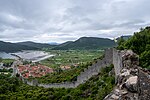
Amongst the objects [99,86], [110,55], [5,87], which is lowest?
[5,87]

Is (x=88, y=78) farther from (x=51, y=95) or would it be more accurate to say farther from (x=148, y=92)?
(x=148, y=92)

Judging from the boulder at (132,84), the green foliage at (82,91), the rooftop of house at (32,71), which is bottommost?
the rooftop of house at (32,71)

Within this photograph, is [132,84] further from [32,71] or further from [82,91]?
[32,71]

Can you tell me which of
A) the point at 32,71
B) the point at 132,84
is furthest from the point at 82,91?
the point at 32,71

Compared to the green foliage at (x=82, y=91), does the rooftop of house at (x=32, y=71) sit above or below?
below

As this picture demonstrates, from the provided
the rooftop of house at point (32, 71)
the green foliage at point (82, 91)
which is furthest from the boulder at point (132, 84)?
the rooftop of house at point (32, 71)

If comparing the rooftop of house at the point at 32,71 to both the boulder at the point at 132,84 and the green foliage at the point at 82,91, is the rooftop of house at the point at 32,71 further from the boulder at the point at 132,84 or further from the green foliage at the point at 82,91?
the boulder at the point at 132,84

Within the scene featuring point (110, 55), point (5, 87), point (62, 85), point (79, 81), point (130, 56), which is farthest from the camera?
point (5, 87)

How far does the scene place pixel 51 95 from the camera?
31.0 metres

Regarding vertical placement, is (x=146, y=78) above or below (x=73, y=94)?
above

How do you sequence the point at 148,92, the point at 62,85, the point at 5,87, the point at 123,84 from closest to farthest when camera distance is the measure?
the point at 148,92 → the point at 123,84 → the point at 62,85 → the point at 5,87

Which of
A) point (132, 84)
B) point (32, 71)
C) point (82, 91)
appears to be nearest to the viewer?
point (132, 84)

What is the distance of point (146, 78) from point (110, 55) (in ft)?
62.2

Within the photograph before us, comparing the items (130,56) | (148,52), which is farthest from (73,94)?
(130,56)
